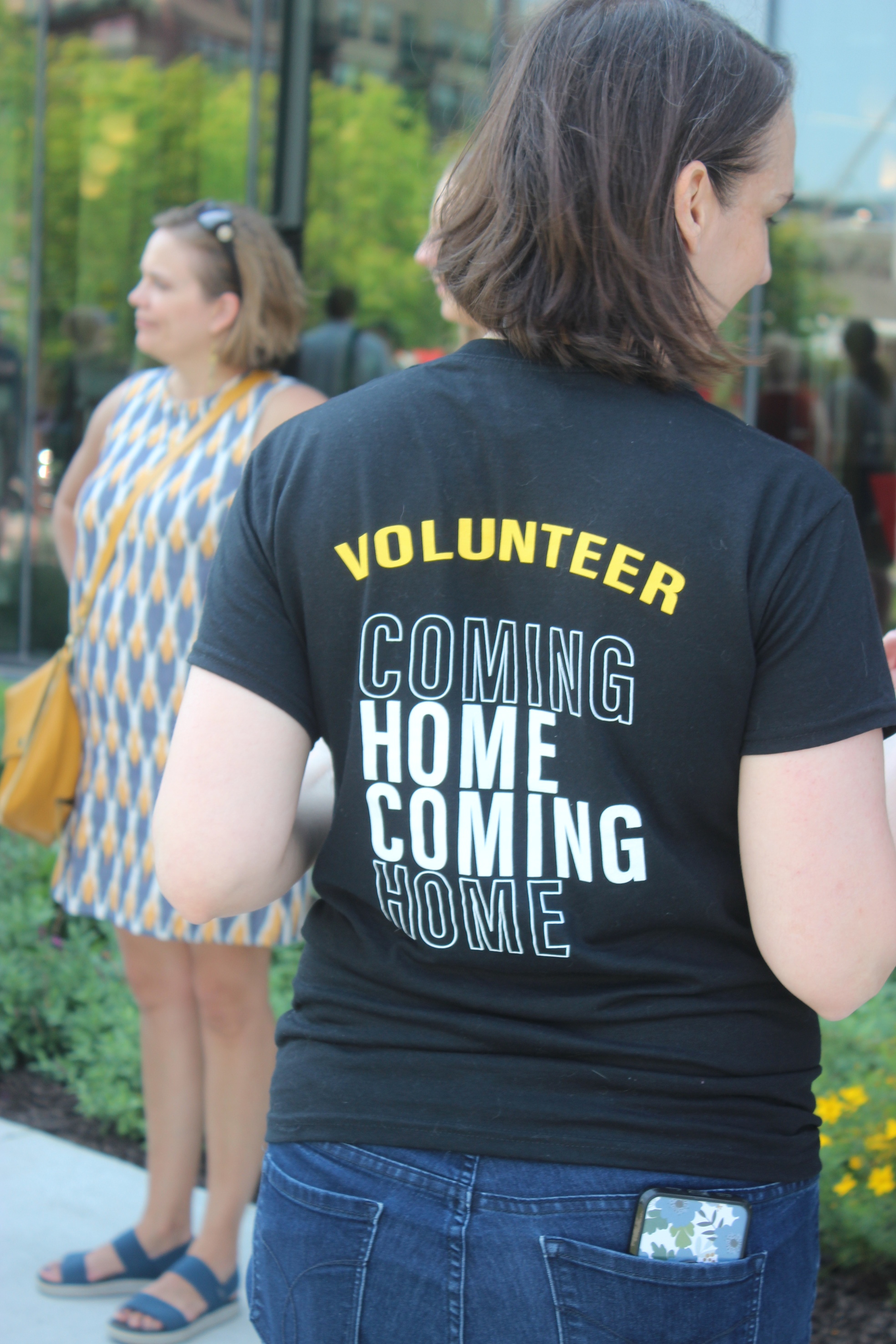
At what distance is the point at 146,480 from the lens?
2691 mm

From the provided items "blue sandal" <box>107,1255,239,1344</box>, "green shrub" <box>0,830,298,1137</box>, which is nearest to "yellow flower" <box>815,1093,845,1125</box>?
"blue sandal" <box>107,1255,239,1344</box>

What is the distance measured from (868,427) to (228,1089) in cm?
485

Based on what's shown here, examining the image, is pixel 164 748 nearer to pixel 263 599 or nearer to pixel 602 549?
pixel 263 599

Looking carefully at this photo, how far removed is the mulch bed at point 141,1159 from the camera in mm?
2637

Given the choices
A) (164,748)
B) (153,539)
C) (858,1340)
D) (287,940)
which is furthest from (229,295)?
(858,1340)

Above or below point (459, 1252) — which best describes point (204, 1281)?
below

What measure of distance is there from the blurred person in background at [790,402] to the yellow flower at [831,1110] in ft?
14.0

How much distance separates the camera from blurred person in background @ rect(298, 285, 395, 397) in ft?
25.1

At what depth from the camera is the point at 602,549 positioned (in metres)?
1.04

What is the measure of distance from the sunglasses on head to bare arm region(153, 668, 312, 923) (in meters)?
1.89

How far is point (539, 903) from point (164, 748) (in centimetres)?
173

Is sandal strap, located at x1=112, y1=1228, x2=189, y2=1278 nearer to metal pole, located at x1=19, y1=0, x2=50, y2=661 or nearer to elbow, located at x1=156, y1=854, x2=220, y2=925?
elbow, located at x1=156, y1=854, x2=220, y2=925

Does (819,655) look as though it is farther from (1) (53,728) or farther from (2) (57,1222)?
(2) (57,1222)

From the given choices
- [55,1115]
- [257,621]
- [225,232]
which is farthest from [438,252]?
[55,1115]
